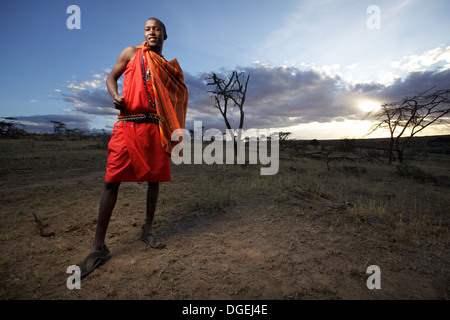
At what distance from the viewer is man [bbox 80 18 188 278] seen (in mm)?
2119

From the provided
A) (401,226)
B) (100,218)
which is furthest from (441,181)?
(100,218)

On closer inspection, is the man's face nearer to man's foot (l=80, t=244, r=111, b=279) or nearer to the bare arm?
the bare arm

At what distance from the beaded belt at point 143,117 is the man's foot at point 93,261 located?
51.4 inches

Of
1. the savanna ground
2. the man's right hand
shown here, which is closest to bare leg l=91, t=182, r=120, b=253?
the savanna ground

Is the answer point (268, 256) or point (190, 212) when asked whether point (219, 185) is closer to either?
point (190, 212)

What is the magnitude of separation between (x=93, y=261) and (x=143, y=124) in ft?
4.53

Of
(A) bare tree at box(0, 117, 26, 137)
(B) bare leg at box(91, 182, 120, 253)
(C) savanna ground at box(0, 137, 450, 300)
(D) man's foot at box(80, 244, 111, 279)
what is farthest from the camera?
(A) bare tree at box(0, 117, 26, 137)

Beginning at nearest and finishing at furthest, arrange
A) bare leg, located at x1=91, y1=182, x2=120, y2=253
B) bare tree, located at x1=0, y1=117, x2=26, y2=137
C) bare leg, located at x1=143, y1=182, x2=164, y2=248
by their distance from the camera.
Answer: bare leg, located at x1=91, y1=182, x2=120, y2=253
bare leg, located at x1=143, y1=182, x2=164, y2=248
bare tree, located at x1=0, y1=117, x2=26, y2=137

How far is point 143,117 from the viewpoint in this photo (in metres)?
2.26

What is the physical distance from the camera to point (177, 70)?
255 cm

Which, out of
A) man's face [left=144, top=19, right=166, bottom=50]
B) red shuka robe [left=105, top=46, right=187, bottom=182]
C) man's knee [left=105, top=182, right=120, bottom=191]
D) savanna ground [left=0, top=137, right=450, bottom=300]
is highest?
man's face [left=144, top=19, right=166, bottom=50]

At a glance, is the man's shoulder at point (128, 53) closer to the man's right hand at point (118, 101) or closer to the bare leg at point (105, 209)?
the man's right hand at point (118, 101)

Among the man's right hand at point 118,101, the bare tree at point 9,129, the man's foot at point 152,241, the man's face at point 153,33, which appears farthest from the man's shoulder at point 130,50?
the bare tree at point 9,129
